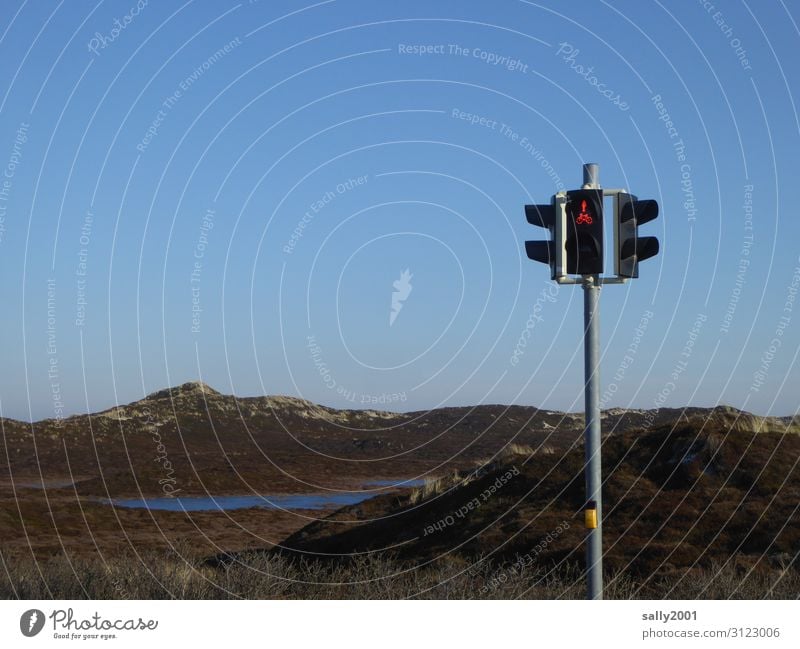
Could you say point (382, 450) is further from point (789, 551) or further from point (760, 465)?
point (789, 551)

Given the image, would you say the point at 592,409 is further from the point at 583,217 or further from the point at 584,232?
the point at 583,217

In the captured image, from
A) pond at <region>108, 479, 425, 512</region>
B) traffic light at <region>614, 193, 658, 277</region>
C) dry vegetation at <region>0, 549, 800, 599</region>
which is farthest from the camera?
pond at <region>108, 479, 425, 512</region>

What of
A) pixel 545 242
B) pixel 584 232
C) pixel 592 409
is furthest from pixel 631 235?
pixel 592 409

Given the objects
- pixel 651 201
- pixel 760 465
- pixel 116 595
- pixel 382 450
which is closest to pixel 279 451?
pixel 382 450

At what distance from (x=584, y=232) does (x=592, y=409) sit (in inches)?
73.8

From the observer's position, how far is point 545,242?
1119cm

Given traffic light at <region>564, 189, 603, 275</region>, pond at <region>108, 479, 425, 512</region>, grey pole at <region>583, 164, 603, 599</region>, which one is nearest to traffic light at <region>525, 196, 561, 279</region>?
traffic light at <region>564, 189, 603, 275</region>

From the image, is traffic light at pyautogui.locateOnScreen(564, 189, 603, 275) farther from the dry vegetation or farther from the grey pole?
the dry vegetation

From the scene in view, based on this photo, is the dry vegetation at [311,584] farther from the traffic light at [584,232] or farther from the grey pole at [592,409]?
the traffic light at [584,232]

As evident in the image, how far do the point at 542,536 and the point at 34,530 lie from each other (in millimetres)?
21902

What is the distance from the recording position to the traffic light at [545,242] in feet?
36.0

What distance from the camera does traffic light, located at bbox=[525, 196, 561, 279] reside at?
36.0 ft

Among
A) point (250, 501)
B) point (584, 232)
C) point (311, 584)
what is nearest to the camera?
point (584, 232)

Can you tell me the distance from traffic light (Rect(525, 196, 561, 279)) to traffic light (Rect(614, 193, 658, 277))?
2.20ft
